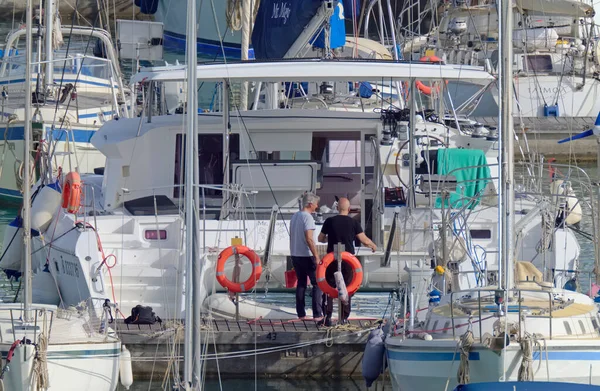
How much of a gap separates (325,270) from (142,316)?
1876 mm

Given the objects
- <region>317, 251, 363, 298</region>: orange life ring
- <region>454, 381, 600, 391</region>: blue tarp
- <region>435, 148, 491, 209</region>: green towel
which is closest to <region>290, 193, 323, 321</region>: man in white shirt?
<region>317, 251, 363, 298</region>: orange life ring

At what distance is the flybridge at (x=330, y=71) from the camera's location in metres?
14.2

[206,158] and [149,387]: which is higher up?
Result: [206,158]

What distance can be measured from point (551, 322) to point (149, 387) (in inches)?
153

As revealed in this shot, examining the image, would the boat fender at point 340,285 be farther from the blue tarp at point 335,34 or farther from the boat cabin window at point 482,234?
the blue tarp at point 335,34

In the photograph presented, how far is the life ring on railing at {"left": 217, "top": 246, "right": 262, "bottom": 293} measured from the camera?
1272 cm

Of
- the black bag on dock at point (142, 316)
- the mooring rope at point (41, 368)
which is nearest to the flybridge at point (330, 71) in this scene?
the black bag on dock at point (142, 316)

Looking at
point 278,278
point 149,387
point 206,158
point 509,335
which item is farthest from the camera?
point 206,158

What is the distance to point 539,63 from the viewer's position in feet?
116

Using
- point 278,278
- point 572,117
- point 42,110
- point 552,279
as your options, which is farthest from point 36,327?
point 572,117

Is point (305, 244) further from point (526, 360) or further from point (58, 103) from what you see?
point (58, 103)

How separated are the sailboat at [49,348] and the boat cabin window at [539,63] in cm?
2541

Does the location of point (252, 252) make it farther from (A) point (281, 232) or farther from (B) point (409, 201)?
(B) point (409, 201)

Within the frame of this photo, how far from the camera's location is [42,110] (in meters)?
24.5
